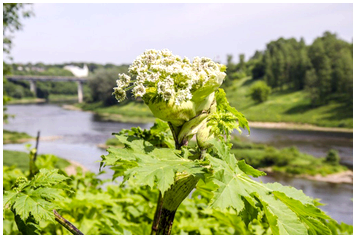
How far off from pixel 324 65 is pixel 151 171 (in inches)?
1878

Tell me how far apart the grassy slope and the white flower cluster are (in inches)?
1378

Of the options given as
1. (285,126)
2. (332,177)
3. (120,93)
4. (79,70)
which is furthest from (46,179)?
(79,70)

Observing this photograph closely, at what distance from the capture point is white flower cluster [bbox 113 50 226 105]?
965mm

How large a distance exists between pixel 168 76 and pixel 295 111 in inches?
1669

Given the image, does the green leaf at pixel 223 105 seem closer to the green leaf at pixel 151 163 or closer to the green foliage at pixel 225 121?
the green foliage at pixel 225 121

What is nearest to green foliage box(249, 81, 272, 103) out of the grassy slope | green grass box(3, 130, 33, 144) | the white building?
Result: the grassy slope

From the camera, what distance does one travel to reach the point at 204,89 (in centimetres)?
102

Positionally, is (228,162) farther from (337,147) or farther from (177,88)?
(337,147)

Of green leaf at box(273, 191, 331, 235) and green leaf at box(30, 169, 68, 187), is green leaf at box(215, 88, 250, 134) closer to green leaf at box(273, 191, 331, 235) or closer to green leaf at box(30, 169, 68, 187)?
green leaf at box(273, 191, 331, 235)

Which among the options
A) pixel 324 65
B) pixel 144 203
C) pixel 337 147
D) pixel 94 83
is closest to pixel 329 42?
pixel 324 65

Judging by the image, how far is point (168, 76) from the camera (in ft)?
3.15

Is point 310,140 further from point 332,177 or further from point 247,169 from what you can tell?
point 247,169

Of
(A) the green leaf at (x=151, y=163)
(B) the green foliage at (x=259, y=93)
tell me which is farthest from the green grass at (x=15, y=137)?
(A) the green leaf at (x=151, y=163)

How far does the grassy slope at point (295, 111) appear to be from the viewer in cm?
3759
